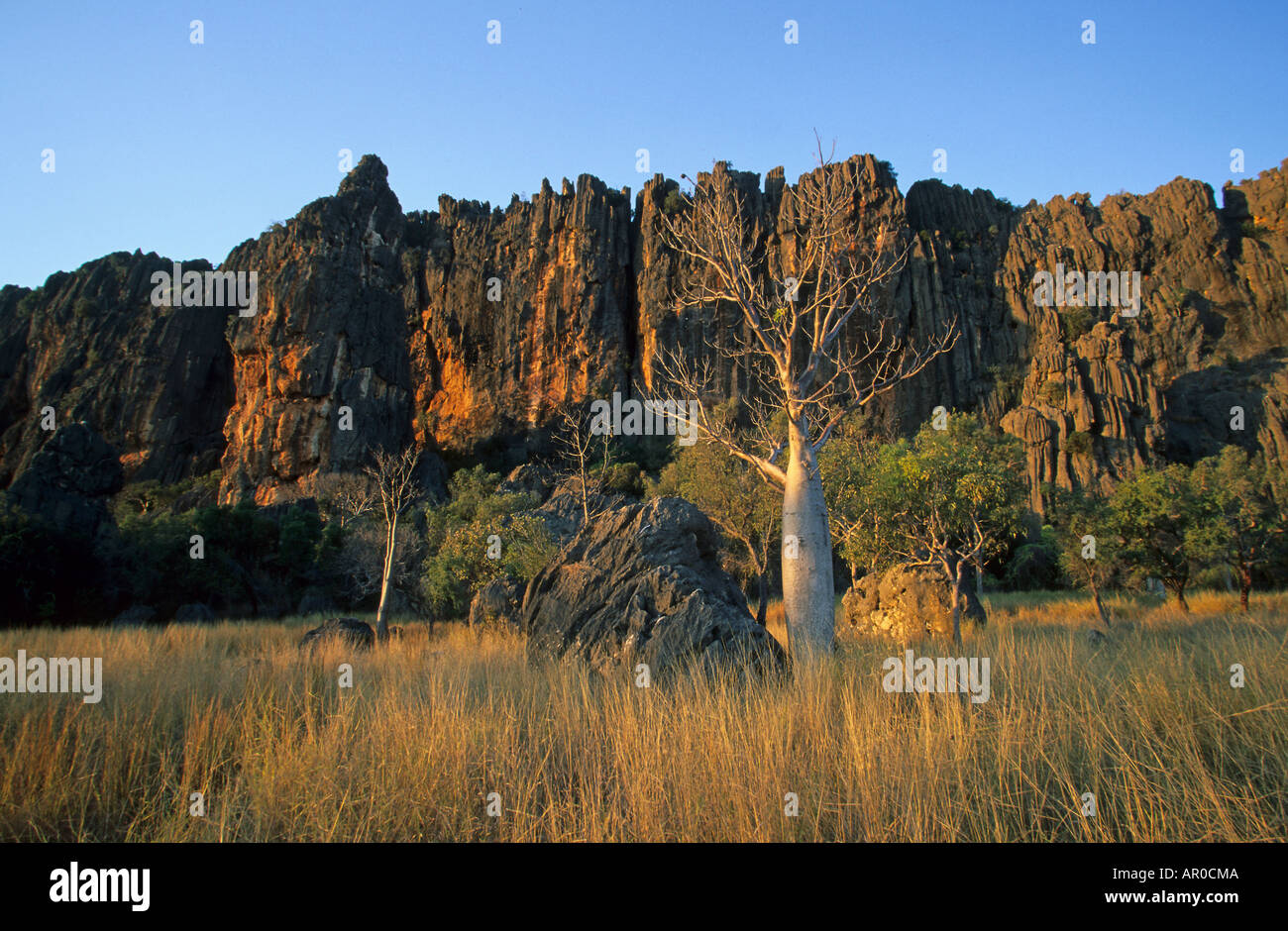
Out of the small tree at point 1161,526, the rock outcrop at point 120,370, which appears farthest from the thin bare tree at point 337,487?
the small tree at point 1161,526

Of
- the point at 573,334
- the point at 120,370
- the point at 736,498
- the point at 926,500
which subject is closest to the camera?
the point at 926,500

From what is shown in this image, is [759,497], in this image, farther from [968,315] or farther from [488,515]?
[968,315]

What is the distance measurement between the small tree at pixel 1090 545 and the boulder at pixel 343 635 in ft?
59.7

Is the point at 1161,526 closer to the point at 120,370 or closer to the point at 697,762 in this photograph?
the point at 697,762

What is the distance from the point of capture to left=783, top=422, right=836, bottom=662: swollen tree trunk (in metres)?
6.16

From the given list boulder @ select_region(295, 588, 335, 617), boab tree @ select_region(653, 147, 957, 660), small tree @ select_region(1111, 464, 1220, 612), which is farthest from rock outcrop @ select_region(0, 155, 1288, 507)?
boab tree @ select_region(653, 147, 957, 660)

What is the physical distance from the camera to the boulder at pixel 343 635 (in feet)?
38.3

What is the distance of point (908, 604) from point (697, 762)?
1050 centimetres

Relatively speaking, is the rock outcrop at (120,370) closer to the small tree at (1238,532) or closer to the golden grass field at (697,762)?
the golden grass field at (697,762)

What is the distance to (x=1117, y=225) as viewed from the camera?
63562 mm

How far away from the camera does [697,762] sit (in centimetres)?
348

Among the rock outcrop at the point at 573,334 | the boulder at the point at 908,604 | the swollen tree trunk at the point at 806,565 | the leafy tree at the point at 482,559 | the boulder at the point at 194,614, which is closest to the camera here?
the swollen tree trunk at the point at 806,565

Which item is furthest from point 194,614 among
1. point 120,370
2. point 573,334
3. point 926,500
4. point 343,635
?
point 120,370
